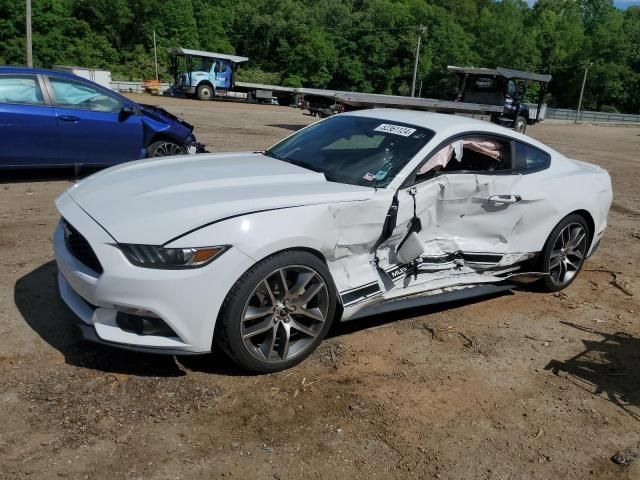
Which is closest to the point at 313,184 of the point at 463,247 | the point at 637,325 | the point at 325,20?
the point at 463,247

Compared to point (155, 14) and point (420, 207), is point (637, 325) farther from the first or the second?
point (155, 14)

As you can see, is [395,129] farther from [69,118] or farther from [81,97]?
[81,97]

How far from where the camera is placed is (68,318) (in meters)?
3.95

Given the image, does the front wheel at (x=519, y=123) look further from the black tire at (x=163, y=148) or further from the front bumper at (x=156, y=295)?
the front bumper at (x=156, y=295)

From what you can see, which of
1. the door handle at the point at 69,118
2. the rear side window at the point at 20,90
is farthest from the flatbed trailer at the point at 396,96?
the rear side window at the point at 20,90

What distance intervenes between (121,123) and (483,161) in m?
5.36

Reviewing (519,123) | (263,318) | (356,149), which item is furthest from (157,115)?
(519,123)

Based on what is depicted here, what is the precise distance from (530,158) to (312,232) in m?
2.45

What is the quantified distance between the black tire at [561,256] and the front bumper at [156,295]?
9.74 ft

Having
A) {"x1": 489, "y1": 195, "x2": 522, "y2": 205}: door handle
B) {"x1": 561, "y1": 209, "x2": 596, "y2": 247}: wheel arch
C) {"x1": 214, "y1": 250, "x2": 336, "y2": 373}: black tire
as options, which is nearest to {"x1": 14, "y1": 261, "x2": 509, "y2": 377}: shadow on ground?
{"x1": 214, "y1": 250, "x2": 336, "y2": 373}: black tire

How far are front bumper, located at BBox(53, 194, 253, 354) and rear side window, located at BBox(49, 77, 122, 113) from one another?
515 cm

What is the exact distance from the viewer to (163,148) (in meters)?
8.45

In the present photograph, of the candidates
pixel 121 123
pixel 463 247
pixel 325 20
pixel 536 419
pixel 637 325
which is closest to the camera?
pixel 536 419

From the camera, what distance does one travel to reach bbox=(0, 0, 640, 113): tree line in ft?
195
